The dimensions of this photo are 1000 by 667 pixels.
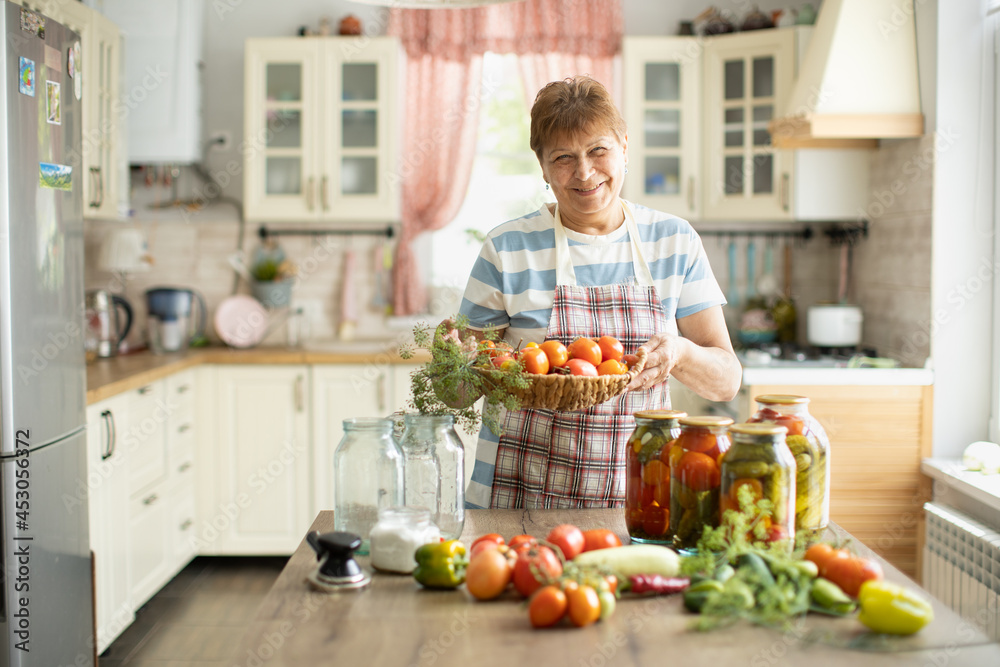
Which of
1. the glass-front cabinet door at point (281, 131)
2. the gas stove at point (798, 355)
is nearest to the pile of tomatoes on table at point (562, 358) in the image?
the gas stove at point (798, 355)

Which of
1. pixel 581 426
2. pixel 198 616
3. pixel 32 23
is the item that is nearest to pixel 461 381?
pixel 581 426

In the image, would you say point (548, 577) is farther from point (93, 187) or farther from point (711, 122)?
point (711, 122)

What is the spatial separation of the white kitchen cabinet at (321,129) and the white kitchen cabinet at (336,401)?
0.72 metres

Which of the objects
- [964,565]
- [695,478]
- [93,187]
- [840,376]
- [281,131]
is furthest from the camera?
[281,131]

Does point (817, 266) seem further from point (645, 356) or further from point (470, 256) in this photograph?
point (645, 356)

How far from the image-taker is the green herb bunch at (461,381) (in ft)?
4.54

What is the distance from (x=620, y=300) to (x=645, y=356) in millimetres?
324

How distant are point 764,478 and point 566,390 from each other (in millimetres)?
326

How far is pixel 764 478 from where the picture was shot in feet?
4.01

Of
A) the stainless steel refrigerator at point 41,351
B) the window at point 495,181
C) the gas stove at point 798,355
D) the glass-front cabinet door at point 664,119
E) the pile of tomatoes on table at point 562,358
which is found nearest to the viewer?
the pile of tomatoes on table at point 562,358

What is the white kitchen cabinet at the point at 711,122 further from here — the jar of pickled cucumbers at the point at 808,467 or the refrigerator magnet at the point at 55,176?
the jar of pickled cucumbers at the point at 808,467

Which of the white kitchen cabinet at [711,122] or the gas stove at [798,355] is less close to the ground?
the white kitchen cabinet at [711,122]

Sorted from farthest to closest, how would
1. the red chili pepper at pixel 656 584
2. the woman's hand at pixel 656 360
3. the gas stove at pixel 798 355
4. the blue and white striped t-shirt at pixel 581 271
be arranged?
the gas stove at pixel 798 355 < the blue and white striped t-shirt at pixel 581 271 < the woman's hand at pixel 656 360 < the red chili pepper at pixel 656 584

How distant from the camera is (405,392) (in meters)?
3.80
